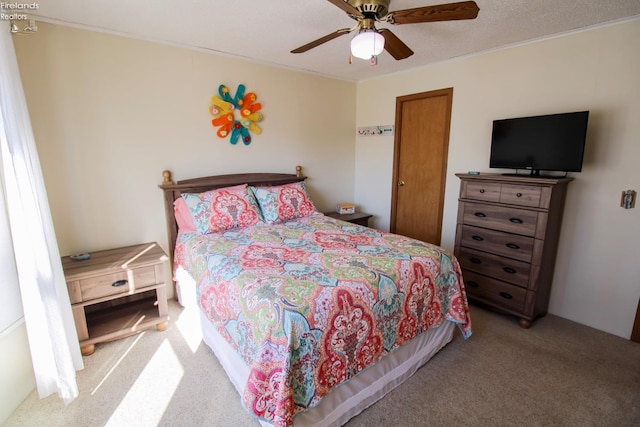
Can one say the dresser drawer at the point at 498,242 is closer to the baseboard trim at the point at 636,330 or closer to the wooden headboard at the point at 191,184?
the baseboard trim at the point at 636,330

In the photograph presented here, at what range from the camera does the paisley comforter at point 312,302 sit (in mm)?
1382

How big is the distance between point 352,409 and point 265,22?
259 cm

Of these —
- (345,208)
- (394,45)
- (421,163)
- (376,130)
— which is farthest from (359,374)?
(376,130)

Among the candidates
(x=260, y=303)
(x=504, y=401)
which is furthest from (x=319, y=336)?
(x=504, y=401)

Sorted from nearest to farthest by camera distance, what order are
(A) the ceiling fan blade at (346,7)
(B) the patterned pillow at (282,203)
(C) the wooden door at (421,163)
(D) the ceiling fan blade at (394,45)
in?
1. (A) the ceiling fan blade at (346,7)
2. (D) the ceiling fan blade at (394,45)
3. (B) the patterned pillow at (282,203)
4. (C) the wooden door at (421,163)

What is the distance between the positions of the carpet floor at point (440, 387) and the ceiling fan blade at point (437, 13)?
6.98 ft

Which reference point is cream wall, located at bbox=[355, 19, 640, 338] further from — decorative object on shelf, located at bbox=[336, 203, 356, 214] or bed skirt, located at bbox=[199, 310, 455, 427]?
decorative object on shelf, located at bbox=[336, 203, 356, 214]

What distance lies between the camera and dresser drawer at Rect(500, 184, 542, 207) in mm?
2367

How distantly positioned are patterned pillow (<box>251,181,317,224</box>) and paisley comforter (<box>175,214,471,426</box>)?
1.57 ft

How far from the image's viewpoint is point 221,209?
270 cm

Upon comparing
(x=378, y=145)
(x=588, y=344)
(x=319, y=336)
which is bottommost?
(x=588, y=344)

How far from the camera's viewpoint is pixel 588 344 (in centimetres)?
234

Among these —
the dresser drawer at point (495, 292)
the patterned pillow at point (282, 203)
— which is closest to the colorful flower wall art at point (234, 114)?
the patterned pillow at point (282, 203)

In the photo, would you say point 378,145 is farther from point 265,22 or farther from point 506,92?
point 265,22
